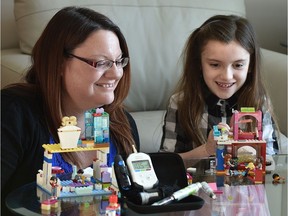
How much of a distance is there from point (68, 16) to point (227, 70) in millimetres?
541

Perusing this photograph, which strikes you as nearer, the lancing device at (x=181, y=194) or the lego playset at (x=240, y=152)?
the lancing device at (x=181, y=194)

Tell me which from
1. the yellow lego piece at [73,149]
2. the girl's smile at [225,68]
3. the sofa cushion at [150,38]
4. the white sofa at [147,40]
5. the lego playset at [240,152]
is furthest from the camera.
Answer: the sofa cushion at [150,38]

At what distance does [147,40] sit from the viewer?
112 inches

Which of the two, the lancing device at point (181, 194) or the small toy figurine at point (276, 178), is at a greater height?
the lancing device at point (181, 194)

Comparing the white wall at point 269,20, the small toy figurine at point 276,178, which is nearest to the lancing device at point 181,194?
the small toy figurine at point 276,178

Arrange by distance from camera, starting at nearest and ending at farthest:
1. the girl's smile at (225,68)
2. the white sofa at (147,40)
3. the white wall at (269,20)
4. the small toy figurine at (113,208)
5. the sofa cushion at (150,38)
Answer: the small toy figurine at (113,208), the girl's smile at (225,68), the white sofa at (147,40), the sofa cushion at (150,38), the white wall at (269,20)

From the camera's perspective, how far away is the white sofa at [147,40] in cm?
267

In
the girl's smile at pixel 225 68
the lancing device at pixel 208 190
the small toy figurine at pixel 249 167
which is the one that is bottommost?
the lancing device at pixel 208 190

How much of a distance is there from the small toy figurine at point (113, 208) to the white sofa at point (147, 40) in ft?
4.03

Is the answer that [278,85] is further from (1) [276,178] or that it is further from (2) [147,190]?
(2) [147,190]

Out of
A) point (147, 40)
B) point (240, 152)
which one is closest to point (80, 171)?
point (240, 152)

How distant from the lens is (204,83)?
218 cm

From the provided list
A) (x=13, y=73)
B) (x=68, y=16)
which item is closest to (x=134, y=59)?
(x=13, y=73)

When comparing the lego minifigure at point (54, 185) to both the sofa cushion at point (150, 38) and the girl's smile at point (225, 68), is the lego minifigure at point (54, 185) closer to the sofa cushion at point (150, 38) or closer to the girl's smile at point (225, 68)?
the girl's smile at point (225, 68)
